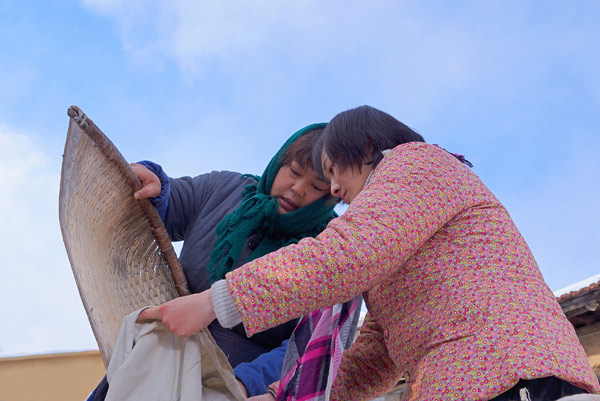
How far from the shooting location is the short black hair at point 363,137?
5.26 feet

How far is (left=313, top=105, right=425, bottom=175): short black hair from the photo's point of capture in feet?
5.26

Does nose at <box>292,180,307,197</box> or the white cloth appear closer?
the white cloth

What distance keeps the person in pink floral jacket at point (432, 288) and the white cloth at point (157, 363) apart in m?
0.07

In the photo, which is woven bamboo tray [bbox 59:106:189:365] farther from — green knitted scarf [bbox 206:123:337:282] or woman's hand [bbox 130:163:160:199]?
green knitted scarf [bbox 206:123:337:282]

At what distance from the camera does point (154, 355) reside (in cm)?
139

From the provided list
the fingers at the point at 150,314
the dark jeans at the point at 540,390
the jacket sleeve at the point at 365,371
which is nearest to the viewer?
the dark jeans at the point at 540,390

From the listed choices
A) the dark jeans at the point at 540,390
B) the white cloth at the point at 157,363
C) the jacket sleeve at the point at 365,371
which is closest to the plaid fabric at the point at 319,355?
the jacket sleeve at the point at 365,371

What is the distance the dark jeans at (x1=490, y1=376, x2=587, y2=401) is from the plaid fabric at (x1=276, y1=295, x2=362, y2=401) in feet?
1.88

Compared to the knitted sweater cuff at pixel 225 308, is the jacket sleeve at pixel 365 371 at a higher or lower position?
lower

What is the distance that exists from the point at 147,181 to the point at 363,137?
3.02ft

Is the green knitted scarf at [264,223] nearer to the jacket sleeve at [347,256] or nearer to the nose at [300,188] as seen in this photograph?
the nose at [300,188]

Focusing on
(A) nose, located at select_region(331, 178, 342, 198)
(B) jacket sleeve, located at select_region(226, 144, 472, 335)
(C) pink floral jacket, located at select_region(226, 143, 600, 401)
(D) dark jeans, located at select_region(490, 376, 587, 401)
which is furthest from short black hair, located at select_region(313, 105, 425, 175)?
(D) dark jeans, located at select_region(490, 376, 587, 401)

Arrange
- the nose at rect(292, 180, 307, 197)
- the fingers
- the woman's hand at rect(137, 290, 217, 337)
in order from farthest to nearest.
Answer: the nose at rect(292, 180, 307, 197)
the fingers
the woman's hand at rect(137, 290, 217, 337)

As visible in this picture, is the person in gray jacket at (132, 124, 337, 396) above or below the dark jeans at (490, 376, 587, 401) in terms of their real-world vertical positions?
above
